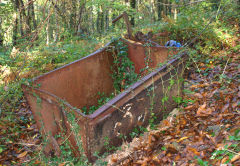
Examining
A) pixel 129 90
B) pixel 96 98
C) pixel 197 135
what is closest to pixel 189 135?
pixel 197 135

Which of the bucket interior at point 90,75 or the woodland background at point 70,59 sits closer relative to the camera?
the woodland background at point 70,59

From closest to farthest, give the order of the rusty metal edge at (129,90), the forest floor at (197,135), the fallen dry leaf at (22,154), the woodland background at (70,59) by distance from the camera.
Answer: the forest floor at (197,135), the rusty metal edge at (129,90), the woodland background at (70,59), the fallen dry leaf at (22,154)

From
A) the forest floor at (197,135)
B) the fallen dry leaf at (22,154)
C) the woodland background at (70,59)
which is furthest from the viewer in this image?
the fallen dry leaf at (22,154)

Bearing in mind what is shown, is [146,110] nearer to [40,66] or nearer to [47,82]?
Answer: [47,82]

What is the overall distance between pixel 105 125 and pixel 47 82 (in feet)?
3.65

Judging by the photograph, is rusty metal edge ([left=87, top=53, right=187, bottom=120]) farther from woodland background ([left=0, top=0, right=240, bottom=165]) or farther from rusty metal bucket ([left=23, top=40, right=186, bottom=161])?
woodland background ([left=0, top=0, right=240, bottom=165])

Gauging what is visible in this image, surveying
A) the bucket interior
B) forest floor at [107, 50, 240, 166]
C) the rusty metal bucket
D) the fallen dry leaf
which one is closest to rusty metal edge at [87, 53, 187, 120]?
the rusty metal bucket

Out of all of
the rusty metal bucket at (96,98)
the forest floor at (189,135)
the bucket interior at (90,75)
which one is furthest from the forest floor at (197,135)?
the bucket interior at (90,75)

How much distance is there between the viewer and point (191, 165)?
171 centimetres

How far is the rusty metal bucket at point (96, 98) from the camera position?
1.96m

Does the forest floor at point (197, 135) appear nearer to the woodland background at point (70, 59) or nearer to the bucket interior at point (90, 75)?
the woodland background at point (70, 59)

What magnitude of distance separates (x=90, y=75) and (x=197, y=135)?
1924mm

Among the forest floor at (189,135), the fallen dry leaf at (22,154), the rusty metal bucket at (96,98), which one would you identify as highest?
the rusty metal bucket at (96,98)

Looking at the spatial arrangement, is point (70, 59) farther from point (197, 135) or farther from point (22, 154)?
point (197, 135)
